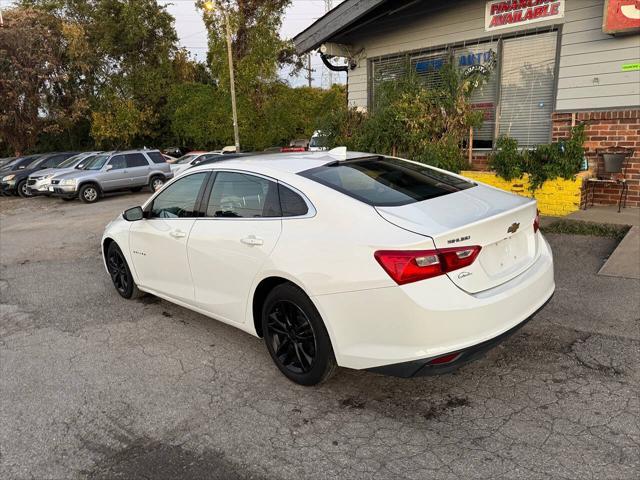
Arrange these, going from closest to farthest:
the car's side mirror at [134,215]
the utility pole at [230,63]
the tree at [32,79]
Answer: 1. the car's side mirror at [134,215]
2. the utility pole at [230,63]
3. the tree at [32,79]

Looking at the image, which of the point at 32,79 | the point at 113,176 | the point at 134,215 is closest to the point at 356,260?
the point at 134,215

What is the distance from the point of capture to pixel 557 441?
8.97 feet

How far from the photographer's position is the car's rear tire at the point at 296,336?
318 cm

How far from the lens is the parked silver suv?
15500 millimetres

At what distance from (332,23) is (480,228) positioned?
26.7 feet

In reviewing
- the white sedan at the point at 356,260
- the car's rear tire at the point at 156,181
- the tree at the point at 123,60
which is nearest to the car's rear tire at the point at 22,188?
the car's rear tire at the point at 156,181

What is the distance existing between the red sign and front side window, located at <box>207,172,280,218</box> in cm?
667

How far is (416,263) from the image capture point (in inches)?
108

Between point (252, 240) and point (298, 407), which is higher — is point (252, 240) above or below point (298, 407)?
above

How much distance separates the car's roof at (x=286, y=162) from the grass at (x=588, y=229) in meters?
4.34

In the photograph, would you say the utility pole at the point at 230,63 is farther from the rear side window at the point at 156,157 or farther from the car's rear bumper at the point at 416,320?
the car's rear bumper at the point at 416,320

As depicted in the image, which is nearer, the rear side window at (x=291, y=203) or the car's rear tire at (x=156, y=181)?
the rear side window at (x=291, y=203)

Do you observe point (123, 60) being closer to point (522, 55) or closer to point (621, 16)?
point (522, 55)

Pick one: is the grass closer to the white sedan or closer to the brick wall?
the brick wall
